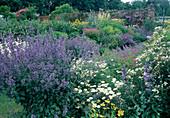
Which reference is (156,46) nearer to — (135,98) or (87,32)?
(135,98)

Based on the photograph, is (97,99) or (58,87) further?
(97,99)

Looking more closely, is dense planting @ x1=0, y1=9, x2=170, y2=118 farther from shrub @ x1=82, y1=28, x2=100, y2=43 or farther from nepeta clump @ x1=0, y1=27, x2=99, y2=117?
shrub @ x1=82, y1=28, x2=100, y2=43

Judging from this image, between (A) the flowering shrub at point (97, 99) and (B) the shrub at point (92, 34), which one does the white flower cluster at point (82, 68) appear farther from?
(B) the shrub at point (92, 34)

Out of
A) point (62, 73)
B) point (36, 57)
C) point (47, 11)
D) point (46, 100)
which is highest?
point (47, 11)

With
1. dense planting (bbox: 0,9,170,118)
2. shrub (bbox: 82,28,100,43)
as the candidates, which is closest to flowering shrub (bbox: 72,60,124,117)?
dense planting (bbox: 0,9,170,118)

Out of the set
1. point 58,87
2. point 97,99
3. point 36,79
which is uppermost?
point 36,79

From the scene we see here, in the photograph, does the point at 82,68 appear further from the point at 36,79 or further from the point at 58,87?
Result: the point at 36,79

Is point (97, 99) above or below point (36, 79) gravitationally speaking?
below

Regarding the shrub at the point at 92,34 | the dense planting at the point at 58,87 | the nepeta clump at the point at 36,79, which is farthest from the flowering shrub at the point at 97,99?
the shrub at the point at 92,34

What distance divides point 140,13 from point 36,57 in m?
13.6

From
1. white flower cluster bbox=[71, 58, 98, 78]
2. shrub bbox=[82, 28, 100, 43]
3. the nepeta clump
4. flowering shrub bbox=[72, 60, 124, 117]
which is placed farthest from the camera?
shrub bbox=[82, 28, 100, 43]

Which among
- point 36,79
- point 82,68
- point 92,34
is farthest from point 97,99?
point 92,34

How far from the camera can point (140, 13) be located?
47.2ft

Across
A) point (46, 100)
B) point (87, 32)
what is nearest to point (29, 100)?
point (46, 100)
